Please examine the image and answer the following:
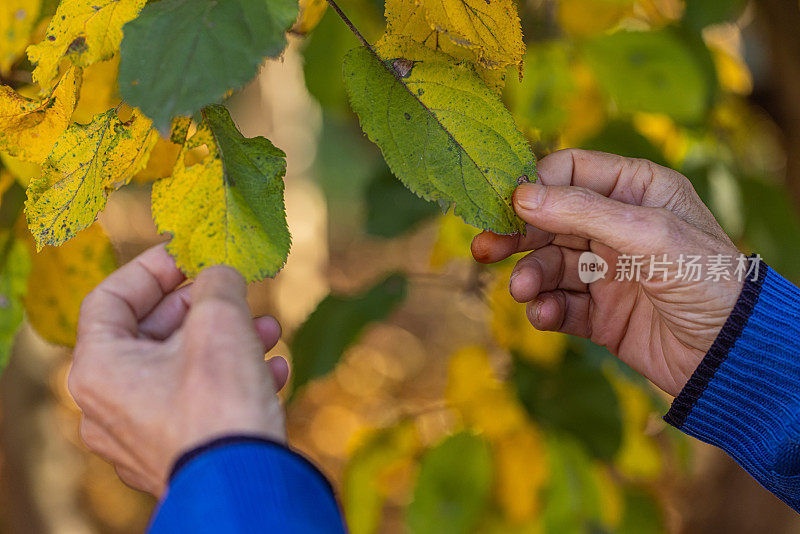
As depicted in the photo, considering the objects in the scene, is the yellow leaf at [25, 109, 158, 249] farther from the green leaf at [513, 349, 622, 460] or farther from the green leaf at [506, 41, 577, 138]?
the green leaf at [513, 349, 622, 460]

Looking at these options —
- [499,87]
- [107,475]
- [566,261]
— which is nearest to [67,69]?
[499,87]

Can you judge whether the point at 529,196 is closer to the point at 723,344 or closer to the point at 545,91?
the point at 723,344

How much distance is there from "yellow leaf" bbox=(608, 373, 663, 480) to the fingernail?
2.24 feet

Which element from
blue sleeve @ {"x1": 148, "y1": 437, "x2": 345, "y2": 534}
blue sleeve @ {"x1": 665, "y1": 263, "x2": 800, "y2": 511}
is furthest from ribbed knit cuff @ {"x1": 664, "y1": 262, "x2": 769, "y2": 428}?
blue sleeve @ {"x1": 148, "y1": 437, "x2": 345, "y2": 534}

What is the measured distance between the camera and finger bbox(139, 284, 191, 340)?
1.83 feet

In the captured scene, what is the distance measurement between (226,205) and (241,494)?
192mm

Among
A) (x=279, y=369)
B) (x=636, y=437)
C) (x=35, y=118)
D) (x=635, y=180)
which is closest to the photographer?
(x=35, y=118)

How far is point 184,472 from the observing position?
0.39 meters

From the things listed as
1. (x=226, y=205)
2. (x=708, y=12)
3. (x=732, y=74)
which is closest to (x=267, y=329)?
(x=226, y=205)

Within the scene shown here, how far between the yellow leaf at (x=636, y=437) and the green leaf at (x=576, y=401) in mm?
170

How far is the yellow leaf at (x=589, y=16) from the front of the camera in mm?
974

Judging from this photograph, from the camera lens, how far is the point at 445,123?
0.48 meters

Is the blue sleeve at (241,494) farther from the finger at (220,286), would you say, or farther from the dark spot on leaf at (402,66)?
the dark spot on leaf at (402,66)

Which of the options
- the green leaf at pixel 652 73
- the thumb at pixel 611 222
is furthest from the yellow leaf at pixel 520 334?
the thumb at pixel 611 222
